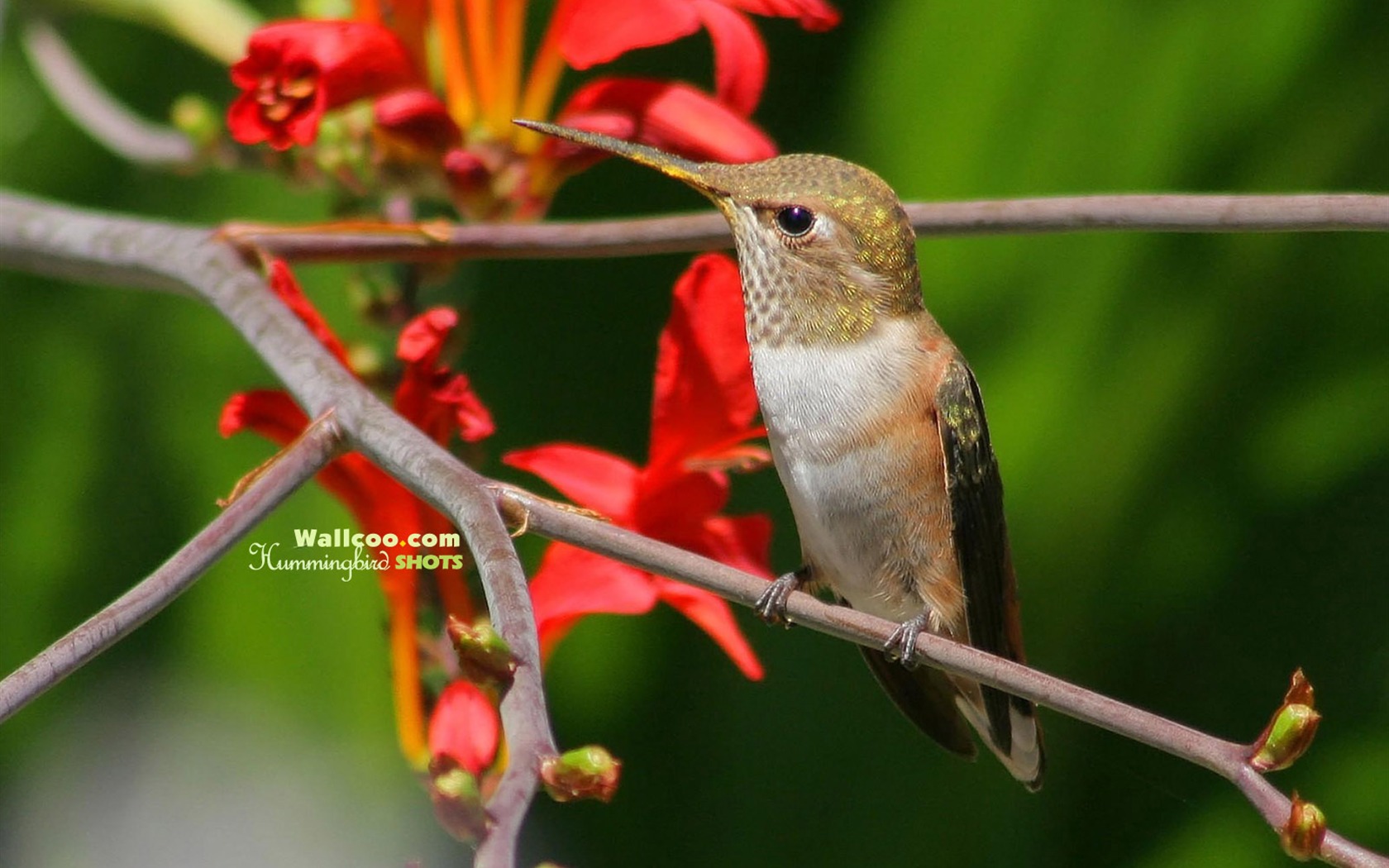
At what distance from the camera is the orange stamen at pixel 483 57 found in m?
1.41

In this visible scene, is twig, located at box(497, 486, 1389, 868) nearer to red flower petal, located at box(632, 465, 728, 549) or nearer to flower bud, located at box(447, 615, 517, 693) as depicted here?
flower bud, located at box(447, 615, 517, 693)

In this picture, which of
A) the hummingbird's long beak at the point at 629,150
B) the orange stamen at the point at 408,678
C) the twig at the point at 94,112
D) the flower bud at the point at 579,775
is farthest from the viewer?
the twig at the point at 94,112

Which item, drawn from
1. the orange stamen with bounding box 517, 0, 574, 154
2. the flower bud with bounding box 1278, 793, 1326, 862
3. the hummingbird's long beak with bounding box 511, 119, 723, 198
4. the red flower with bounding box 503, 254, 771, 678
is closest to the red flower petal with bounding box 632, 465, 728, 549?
the red flower with bounding box 503, 254, 771, 678

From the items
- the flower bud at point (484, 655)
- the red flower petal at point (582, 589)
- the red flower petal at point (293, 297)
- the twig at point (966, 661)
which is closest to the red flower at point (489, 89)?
the red flower petal at point (293, 297)

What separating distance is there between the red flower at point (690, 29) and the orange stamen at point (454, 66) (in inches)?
6.1

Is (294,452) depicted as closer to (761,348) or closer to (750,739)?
(761,348)

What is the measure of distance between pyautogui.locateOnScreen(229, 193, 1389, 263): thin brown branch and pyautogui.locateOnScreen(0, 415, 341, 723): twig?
0.31m

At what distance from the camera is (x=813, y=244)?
1229 millimetres

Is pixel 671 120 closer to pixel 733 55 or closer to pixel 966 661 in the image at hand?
pixel 733 55

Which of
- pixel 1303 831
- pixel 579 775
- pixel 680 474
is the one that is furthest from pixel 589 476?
pixel 1303 831

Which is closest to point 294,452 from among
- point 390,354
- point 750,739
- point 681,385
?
point 681,385

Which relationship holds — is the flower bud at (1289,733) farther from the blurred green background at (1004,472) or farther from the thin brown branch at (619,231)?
the blurred green background at (1004,472)

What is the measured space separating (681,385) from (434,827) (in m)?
0.71

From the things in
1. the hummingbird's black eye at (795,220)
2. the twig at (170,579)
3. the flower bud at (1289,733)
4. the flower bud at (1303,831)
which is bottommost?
the flower bud at (1303,831)
